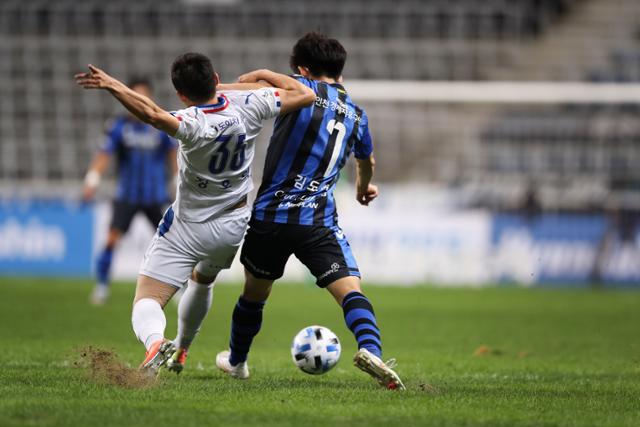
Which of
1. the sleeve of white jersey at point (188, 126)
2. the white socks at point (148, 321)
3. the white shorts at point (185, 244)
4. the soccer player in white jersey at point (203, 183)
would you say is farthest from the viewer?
the white shorts at point (185, 244)

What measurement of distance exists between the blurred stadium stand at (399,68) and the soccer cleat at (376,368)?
12959 mm

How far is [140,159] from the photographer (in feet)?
42.0

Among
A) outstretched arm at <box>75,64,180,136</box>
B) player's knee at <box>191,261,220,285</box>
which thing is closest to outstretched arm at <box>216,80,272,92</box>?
outstretched arm at <box>75,64,180,136</box>

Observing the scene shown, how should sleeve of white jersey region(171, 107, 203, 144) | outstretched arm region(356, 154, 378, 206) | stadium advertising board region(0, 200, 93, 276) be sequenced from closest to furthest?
sleeve of white jersey region(171, 107, 203, 144) → outstretched arm region(356, 154, 378, 206) → stadium advertising board region(0, 200, 93, 276)

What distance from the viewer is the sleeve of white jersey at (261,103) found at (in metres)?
6.11

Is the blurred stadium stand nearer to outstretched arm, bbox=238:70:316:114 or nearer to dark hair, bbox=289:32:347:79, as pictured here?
dark hair, bbox=289:32:347:79

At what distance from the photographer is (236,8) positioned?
76.0ft

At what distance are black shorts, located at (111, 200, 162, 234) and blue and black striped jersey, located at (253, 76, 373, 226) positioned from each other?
21.2 feet

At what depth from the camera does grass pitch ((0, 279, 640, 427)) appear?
518 centimetres

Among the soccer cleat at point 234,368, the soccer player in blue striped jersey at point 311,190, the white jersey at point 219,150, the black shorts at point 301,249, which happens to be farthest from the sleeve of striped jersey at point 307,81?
the soccer cleat at point 234,368

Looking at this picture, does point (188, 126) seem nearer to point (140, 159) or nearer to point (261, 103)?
point (261, 103)

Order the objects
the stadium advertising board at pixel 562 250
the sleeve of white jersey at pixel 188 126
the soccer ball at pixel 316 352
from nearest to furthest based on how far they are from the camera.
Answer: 1. the sleeve of white jersey at pixel 188 126
2. the soccer ball at pixel 316 352
3. the stadium advertising board at pixel 562 250

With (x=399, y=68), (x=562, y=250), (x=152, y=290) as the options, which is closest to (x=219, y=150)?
(x=152, y=290)

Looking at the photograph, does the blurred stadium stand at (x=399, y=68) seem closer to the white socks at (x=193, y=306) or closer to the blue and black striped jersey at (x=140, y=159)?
the blue and black striped jersey at (x=140, y=159)
